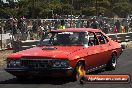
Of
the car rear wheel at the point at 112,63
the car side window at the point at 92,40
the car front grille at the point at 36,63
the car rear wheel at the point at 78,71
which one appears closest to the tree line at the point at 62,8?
the car rear wheel at the point at 112,63

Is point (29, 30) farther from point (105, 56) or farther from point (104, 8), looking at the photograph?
point (104, 8)

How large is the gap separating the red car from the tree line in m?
60.4

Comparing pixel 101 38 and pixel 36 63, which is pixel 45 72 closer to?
pixel 36 63

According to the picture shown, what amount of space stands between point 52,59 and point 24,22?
554 inches

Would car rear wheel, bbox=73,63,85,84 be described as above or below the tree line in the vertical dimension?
below

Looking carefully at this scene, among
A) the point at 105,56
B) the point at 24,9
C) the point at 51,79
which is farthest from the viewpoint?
the point at 24,9

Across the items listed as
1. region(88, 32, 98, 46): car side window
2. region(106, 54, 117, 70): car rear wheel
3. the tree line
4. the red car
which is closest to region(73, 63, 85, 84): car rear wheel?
the red car

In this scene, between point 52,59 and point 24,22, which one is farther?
point 24,22

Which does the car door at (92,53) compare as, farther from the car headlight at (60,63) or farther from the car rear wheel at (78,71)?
the car headlight at (60,63)

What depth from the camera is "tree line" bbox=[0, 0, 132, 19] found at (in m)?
76.5

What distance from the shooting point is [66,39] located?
12031 mm

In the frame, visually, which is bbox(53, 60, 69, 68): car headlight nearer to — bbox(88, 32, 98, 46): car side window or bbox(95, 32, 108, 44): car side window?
bbox(88, 32, 98, 46): car side window

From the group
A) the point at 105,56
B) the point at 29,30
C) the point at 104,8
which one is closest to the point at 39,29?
the point at 29,30

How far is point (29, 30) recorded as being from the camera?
2430 centimetres
